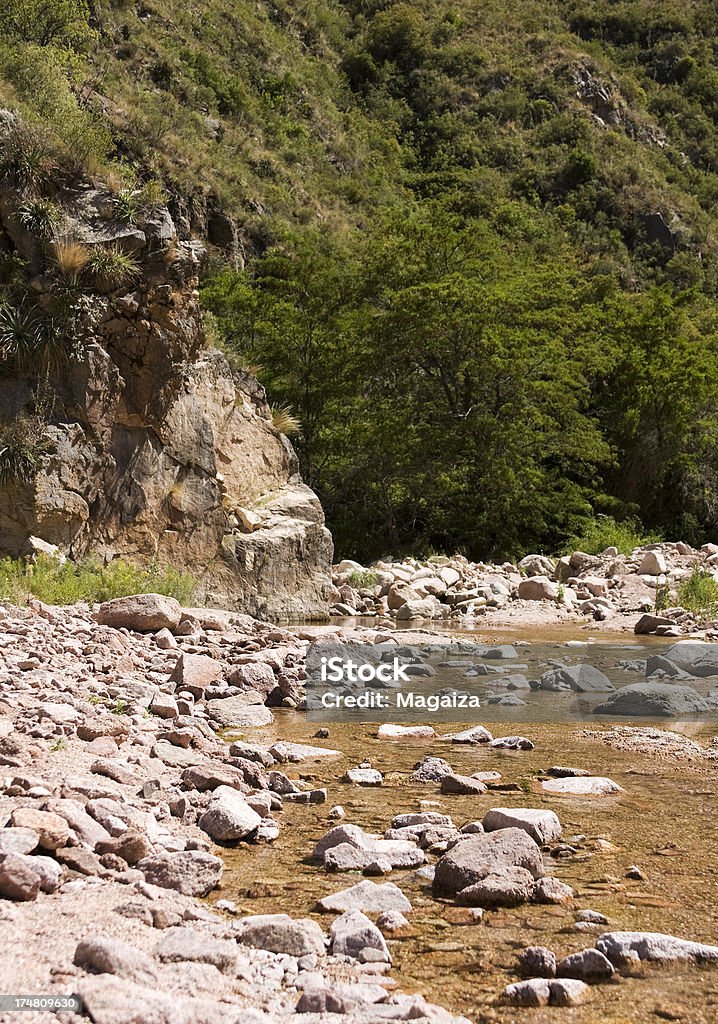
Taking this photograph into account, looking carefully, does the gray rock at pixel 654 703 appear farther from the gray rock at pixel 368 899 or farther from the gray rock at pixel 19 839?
the gray rock at pixel 19 839

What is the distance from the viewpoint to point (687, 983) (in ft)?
7.30

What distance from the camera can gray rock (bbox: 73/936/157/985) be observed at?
1924mm

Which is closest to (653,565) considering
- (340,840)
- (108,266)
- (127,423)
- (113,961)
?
(127,423)

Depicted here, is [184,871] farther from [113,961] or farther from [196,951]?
[113,961]

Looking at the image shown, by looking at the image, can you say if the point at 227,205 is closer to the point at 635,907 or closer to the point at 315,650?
the point at 315,650

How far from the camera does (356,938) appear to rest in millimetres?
2402

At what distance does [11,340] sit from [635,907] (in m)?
9.53

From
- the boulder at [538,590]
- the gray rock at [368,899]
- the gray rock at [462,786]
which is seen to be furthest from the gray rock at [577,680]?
the boulder at [538,590]

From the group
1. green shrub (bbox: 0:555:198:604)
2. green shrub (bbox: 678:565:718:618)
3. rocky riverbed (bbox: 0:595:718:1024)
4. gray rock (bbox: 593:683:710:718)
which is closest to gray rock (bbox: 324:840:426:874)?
rocky riverbed (bbox: 0:595:718:1024)

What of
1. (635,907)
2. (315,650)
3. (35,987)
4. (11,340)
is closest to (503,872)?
(635,907)

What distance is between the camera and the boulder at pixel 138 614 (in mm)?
7559

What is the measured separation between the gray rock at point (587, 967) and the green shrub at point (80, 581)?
256 inches

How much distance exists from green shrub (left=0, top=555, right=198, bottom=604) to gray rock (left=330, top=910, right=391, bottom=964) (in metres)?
6.05

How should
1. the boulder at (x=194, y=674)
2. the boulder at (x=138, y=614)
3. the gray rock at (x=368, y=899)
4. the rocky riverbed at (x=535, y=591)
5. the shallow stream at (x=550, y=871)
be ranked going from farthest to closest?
the rocky riverbed at (x=535, y=591)
the boulder at (x=138, y=614)
the boulder at (x=194, y=674)
the gray rock at (x=368, y=899)
the shallow stream at (x=550, y=871)
